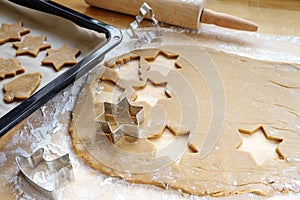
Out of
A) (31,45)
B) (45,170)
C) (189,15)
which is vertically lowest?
(45,170)

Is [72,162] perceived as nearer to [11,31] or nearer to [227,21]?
[11,31]

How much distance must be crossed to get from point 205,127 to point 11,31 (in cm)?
70

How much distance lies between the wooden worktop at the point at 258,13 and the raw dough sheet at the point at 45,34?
0.17 m

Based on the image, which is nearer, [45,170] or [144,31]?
[45,170]

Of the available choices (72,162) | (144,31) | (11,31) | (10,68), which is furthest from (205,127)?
(11,31)

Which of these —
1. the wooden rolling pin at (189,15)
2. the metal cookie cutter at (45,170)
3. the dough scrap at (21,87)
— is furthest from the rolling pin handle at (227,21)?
the metal cookie cutter at (45,170)

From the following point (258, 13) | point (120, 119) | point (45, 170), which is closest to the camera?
point (45, 170)

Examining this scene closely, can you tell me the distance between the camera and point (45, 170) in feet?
2.78

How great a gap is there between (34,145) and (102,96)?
226 mm

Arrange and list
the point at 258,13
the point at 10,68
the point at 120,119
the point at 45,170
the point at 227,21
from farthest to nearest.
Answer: the point at 258,13, the point at 227,21, the point at 10,68, the point at 120,119, the point at 45,170

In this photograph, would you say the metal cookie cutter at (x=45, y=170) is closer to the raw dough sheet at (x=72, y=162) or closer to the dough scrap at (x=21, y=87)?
the raw dough sheet at (x=72, y=162)

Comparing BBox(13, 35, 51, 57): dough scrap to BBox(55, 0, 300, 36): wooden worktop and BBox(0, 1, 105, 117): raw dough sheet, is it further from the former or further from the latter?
BBox(55, 0, 300, 36): wooden worktop

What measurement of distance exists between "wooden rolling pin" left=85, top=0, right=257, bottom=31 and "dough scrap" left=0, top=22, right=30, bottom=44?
0.36 meters

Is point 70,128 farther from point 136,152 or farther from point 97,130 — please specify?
point 136,152
